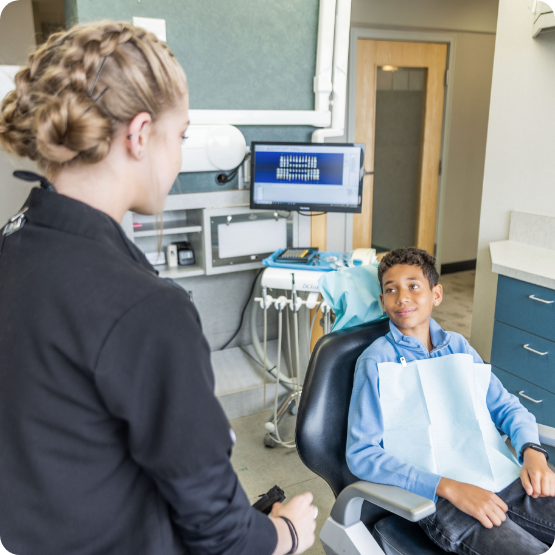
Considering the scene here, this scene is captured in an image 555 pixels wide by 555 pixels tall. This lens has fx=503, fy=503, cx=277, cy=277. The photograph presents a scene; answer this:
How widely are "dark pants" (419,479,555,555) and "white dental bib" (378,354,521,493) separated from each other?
0.06 m

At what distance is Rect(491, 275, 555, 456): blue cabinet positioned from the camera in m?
1.99

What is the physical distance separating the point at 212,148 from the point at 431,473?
1.73m

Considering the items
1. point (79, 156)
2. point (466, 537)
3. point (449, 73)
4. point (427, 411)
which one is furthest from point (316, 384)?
point (449, 73)

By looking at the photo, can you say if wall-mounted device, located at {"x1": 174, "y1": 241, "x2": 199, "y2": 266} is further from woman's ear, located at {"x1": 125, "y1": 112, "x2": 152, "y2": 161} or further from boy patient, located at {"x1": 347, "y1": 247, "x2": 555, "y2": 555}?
woman's ear, located at {"x1": 125, "y1": 112, "x2": 152, "y2": 161}

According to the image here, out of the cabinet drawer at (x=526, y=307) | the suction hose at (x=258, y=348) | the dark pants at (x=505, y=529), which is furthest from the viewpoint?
the suction hose at (x=258, y=348)

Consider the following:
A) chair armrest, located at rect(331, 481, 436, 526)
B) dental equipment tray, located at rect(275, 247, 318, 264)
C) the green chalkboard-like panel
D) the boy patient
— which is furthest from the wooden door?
chair armrest, located at rect(331, 481, 436, 526)

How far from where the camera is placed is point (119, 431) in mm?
610

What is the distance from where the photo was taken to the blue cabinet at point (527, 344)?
6.51 ft

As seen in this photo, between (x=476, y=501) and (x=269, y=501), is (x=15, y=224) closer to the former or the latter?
(x=269, y=501)

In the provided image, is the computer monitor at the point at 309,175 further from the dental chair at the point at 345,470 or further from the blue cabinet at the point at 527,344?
the dental chair at the point at 345,470

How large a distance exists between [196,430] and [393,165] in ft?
13.9

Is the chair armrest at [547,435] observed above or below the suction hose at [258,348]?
above

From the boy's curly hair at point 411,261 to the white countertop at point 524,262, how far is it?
72cm

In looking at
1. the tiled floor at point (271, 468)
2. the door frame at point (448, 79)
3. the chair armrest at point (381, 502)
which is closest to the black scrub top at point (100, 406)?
the chair armrest at point (381, 502)
